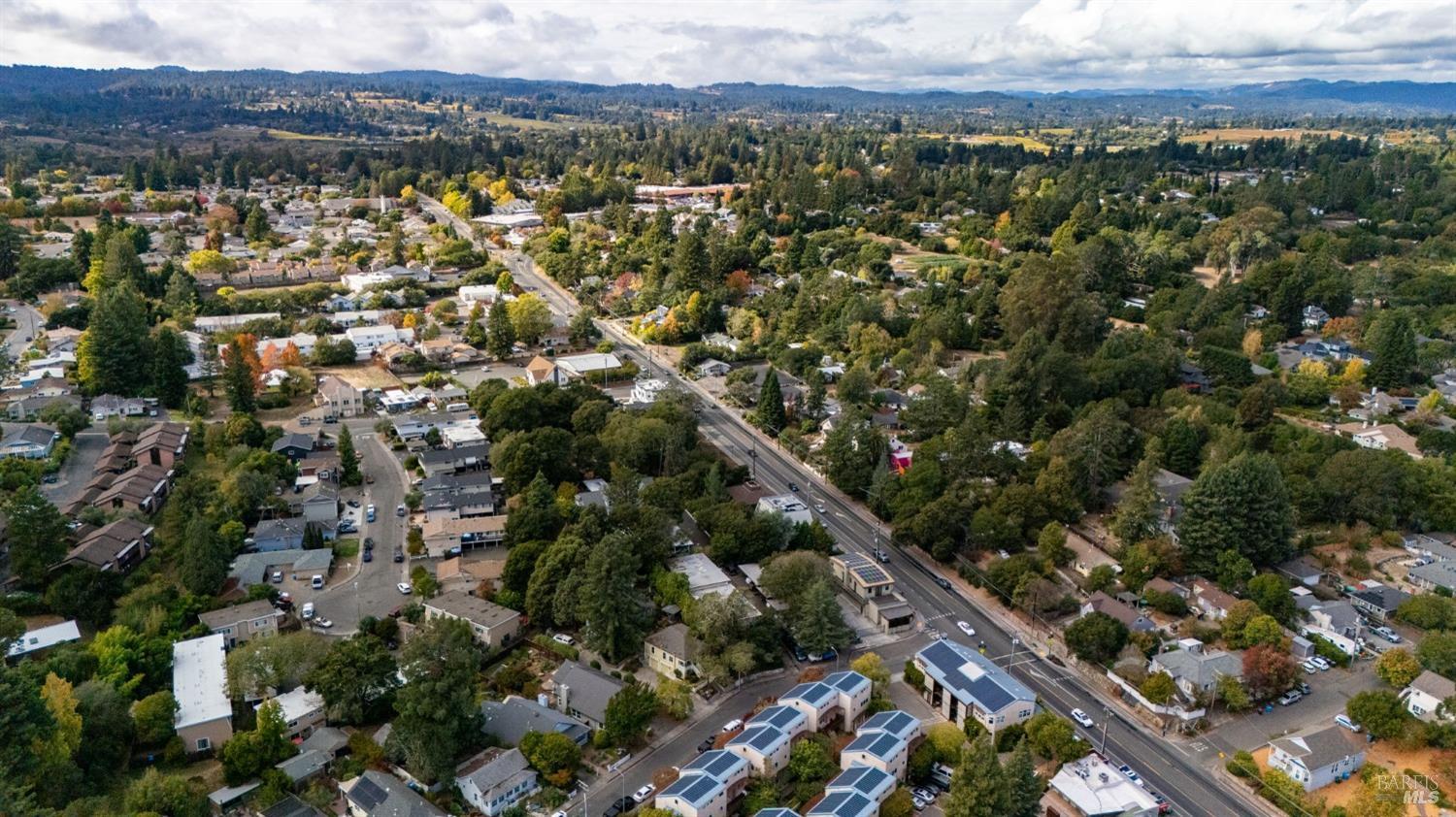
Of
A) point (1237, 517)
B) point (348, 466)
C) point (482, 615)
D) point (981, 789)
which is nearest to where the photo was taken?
point (981, 789)

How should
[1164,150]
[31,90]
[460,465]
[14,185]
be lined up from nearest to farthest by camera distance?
[460,465] < [14,185] < [1164,150] < [31,90]

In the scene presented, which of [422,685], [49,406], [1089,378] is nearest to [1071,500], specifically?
[1089,378]

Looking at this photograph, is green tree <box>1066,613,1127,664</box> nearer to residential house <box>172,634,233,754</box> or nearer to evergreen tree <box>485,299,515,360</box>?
residential house <box>172,634,233,754</box>

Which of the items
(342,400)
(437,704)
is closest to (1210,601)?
(437,704)

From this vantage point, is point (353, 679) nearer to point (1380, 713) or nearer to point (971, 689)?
point (971, 689)

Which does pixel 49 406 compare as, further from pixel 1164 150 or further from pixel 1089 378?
pixel 1164 150
